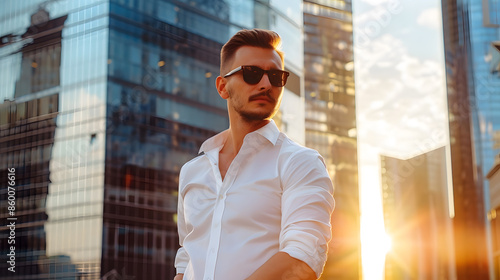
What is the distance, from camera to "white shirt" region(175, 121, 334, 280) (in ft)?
6.54

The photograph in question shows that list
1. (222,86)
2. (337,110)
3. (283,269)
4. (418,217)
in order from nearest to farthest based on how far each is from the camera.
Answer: (283,269) < (222,86) < (337,110) < (418,217)

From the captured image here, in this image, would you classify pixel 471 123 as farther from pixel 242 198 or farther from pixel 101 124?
pixel 242 198

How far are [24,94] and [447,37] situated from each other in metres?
78.0

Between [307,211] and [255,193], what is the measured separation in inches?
9.5

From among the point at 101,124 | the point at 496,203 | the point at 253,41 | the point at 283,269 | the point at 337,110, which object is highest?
the point at 337,110

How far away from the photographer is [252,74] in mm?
2312

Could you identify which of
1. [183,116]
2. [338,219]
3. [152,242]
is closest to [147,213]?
[152,242]

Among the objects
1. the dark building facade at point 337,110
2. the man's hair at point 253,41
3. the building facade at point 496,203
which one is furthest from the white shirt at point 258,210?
the dark building facade at point 337,110

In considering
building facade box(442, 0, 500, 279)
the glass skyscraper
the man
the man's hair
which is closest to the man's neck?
the man

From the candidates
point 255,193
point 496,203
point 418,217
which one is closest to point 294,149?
point 255,193

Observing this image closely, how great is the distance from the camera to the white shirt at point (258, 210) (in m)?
1.99

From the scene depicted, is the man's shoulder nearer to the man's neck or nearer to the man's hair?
the man's neck

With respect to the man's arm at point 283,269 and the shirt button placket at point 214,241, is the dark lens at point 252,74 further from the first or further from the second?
the man's arm at point 283,269

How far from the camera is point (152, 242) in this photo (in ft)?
157
